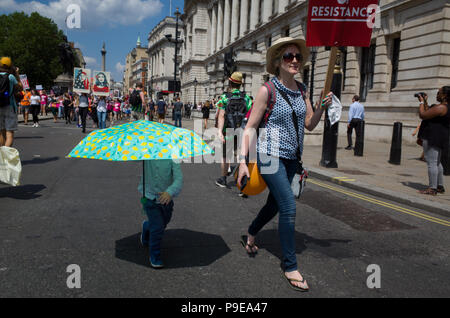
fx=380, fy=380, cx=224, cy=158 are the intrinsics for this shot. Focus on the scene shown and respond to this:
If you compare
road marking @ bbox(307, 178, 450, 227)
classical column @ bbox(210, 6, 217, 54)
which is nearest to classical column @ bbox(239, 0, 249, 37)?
classical column @ bbox(210, 6, 217, 54)

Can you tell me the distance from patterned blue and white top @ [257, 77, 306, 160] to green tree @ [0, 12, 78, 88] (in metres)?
60.7

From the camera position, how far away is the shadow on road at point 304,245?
371cm

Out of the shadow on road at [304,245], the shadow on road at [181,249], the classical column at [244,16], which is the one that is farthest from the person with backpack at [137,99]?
the classical column at [244,16]

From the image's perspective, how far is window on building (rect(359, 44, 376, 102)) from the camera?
20922 millimetres

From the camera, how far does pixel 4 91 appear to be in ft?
20.5

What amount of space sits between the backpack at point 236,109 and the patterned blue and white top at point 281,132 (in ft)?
9.76

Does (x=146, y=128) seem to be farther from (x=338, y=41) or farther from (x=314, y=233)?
(x=314, y=233)

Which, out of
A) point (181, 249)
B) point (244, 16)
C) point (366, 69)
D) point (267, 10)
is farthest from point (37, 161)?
point (244, 16)

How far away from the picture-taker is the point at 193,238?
4.00 meters

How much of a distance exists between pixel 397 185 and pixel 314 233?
3681 mm

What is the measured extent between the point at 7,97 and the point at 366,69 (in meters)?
19.5

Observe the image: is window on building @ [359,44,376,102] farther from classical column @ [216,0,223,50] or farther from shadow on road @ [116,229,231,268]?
classical column @ [216,0,223,50]

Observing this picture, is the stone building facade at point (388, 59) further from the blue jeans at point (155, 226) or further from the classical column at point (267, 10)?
the blue jeans at point (155, 226)
